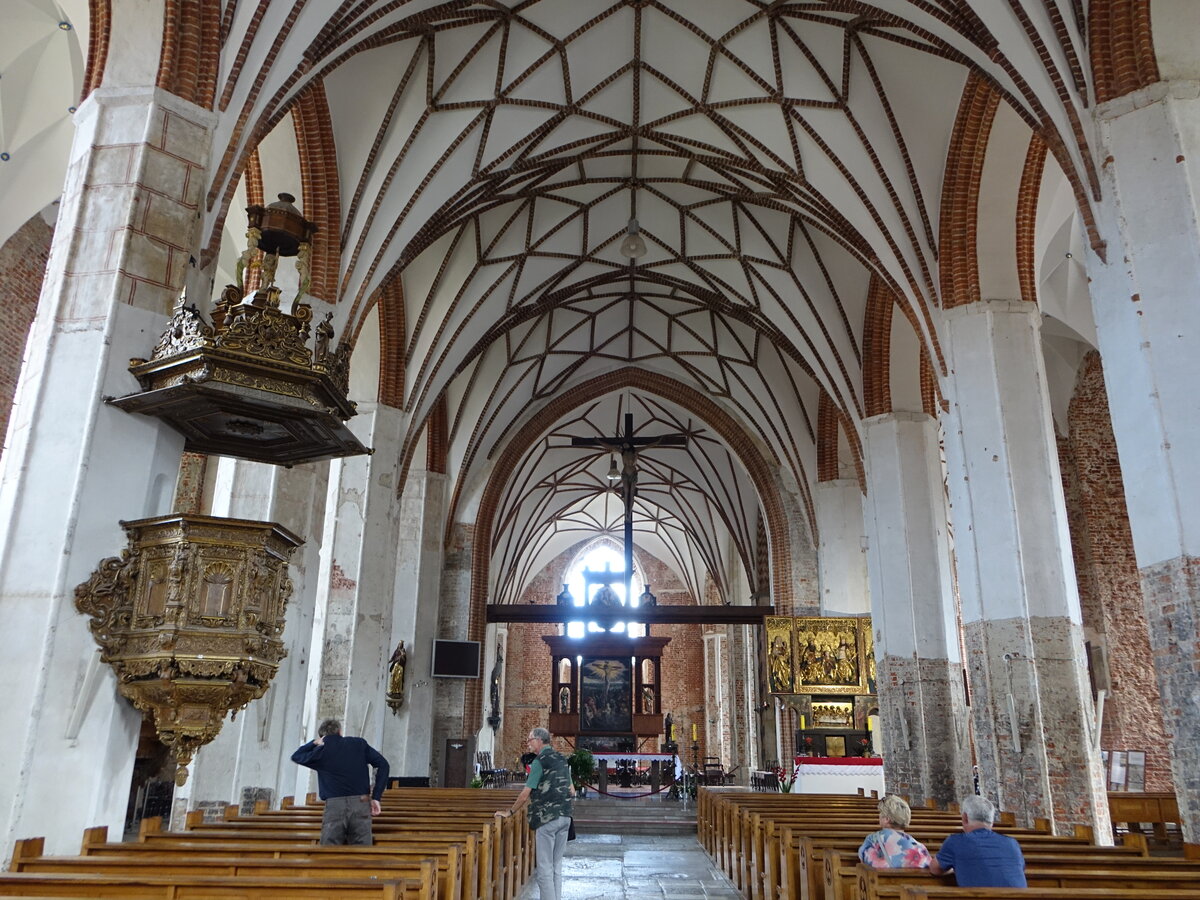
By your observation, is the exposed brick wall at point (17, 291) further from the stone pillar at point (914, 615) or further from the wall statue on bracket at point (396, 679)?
the stone pillar at point (914, 615)

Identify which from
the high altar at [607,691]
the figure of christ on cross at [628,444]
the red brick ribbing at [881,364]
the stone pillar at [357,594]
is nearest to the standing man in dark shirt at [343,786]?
the stone pillar at [357,594]

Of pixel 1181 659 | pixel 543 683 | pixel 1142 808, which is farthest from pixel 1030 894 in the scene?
pixel 543 683

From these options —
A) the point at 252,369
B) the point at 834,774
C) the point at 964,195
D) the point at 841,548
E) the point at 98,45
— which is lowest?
the point at 834,774

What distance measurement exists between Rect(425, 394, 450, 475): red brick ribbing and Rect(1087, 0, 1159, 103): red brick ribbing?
14.0 m

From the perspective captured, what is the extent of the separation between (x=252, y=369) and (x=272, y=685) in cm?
497

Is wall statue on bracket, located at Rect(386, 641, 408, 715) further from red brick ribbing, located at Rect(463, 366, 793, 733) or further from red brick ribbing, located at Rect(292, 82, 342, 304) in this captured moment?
red brick ribbing, located at Rect(292, 82, 342, 304)

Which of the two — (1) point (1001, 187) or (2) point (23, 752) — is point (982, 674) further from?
(2) point (23, 752)

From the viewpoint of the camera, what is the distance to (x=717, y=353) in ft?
70.0

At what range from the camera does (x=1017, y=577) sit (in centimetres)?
1061

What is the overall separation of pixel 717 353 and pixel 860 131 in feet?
29.8

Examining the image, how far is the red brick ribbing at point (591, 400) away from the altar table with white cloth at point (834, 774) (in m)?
5.25

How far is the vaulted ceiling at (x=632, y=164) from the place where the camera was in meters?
9.52

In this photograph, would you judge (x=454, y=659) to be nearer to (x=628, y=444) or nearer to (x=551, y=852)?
(x=628, y=444)

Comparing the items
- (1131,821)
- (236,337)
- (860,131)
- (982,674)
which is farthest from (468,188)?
(1131,821)
